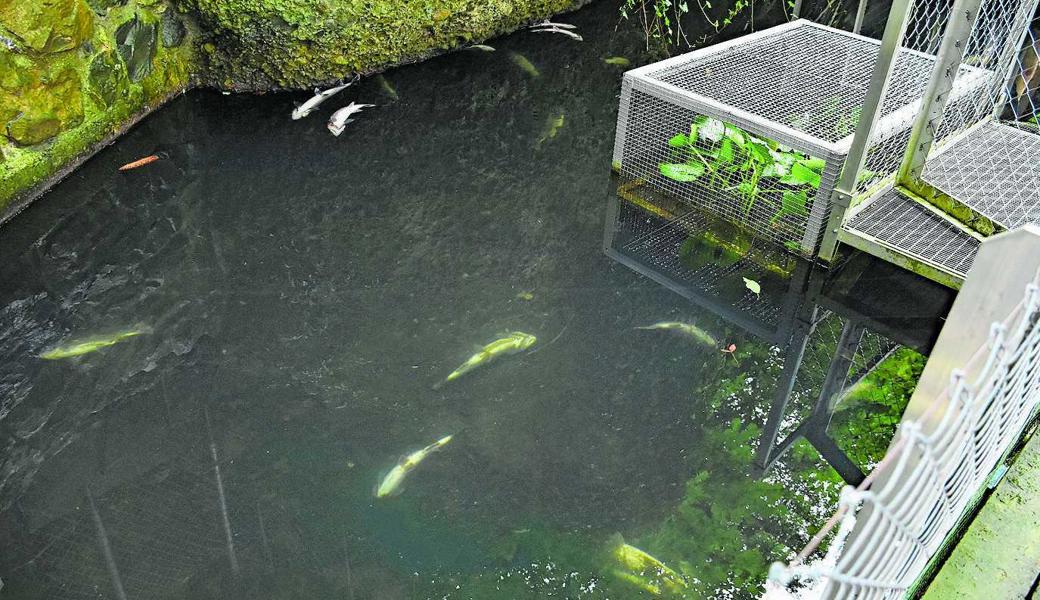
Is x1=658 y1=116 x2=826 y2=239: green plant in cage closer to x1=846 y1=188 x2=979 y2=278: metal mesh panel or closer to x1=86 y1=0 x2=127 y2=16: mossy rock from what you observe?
x1=846 y1=188 x2=979 y2=278: metal mesh panel

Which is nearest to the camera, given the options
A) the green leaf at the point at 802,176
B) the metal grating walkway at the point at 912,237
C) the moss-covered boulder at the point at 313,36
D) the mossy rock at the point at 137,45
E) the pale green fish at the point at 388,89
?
the metal grating walkway at the point at 912,237

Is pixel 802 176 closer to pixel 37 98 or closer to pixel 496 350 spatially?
pixel 496 350

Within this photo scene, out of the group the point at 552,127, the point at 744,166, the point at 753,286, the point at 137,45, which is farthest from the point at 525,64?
the point at 753,286

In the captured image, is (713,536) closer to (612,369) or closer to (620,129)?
(612,369)

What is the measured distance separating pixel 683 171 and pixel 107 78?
2.96 m

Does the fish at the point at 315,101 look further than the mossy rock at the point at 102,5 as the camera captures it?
Yes

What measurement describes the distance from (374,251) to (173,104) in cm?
199

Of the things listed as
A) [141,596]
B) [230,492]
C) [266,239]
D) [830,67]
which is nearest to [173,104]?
[266,239]

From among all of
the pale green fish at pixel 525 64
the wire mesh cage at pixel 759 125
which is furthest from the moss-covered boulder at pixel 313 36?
the wire mesh cage at pixel 759 125

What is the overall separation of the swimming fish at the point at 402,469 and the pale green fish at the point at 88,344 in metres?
1.25

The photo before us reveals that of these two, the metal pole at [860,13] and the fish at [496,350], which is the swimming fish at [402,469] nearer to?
the fish at [496,350]

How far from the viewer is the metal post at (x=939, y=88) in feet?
9.71

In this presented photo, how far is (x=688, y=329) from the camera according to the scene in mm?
3232

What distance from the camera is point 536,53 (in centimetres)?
555
